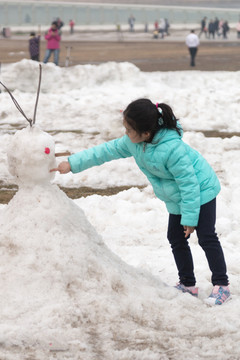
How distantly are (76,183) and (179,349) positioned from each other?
4.46m

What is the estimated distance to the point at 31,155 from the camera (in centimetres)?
406

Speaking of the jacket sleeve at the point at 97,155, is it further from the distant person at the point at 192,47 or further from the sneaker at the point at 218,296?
the distant person at the point at 192,47

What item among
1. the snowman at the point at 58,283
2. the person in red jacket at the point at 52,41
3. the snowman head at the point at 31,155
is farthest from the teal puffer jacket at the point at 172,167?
the person in red jacket at the point at 52,41

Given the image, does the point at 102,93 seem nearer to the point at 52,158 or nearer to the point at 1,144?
the point at 1,144

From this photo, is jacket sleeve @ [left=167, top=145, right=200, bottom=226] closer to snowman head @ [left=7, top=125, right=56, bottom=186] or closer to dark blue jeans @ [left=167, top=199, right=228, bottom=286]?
dark blue jeans @ [left=167, top=199, right=228, bottom=286]

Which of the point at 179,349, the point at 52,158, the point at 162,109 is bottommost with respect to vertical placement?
the point at 179,349

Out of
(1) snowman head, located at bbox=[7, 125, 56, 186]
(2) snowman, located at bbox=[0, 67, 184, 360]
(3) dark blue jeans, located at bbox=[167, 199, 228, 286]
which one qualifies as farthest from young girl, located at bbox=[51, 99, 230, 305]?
(2) snowman, located at bbox=[0, 67, 184, 360]

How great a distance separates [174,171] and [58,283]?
38.3 inches

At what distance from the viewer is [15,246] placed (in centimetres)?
398

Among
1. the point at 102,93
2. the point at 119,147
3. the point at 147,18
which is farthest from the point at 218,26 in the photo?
the point at 119,147

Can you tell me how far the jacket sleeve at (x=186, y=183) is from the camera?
4.10m

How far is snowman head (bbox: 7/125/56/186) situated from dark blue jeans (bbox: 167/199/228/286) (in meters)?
0.91

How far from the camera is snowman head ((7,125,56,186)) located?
160 inches

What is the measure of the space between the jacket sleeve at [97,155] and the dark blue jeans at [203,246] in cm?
55
